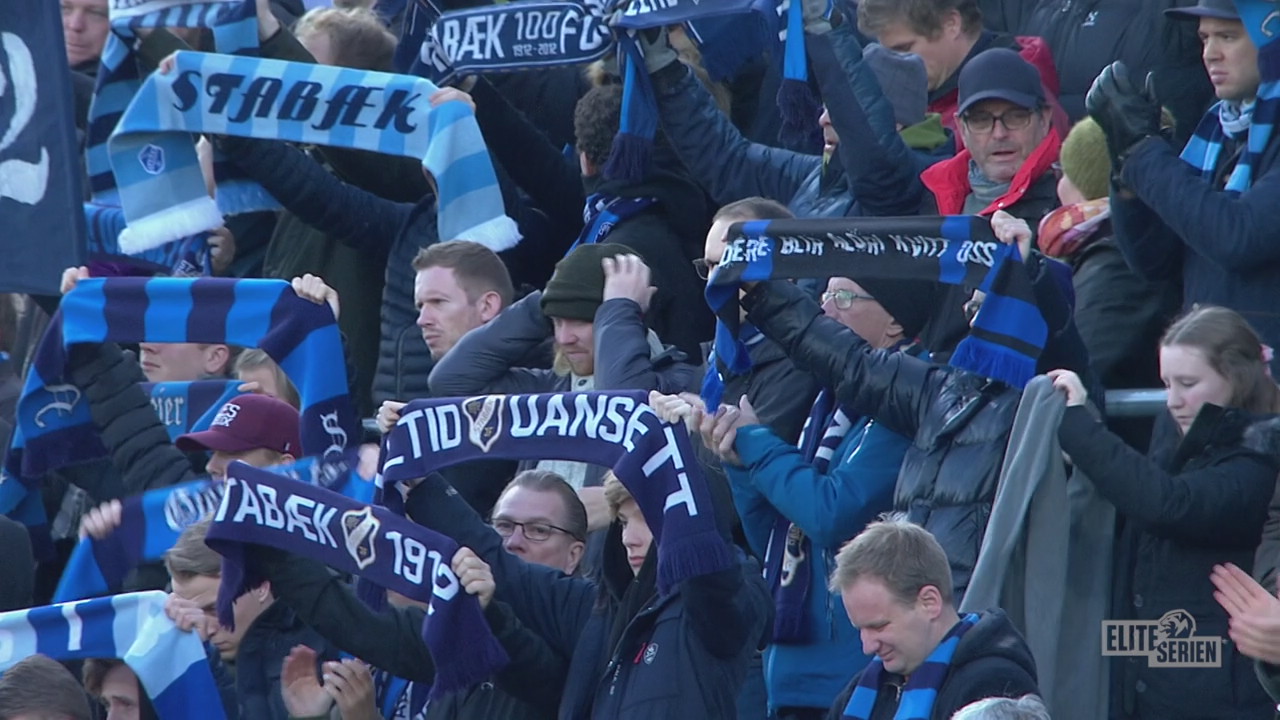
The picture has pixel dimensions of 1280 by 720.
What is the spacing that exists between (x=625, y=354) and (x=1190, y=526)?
6.29ft

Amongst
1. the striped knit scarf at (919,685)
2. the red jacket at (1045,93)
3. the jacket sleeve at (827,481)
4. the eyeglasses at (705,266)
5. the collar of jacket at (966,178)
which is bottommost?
the striped knit scarf at (919,685)

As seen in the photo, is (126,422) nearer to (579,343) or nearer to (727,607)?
(579,343)

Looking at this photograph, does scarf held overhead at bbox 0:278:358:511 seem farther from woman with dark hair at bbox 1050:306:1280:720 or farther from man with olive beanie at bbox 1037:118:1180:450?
woman with dark hair at bbox 1050:306:1280:720

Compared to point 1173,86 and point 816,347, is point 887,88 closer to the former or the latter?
point 1173,86

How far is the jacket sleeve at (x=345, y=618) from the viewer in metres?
6.57

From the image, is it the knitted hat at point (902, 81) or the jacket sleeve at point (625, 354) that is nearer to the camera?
the jacket sleeve at point (625, 354)

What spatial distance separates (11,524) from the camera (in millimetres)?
7590

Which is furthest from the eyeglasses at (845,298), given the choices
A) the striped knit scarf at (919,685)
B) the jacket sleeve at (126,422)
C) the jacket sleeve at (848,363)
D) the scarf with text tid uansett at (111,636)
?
the jacket sleeve at (126,422)

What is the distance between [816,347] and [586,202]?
8.40ft

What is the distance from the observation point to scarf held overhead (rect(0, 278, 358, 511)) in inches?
295

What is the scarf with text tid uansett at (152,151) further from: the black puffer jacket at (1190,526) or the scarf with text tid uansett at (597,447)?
the black puffer jacket at (1190,526)

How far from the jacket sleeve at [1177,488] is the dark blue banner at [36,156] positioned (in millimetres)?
3852

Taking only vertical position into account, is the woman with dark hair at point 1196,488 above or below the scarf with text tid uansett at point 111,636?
above

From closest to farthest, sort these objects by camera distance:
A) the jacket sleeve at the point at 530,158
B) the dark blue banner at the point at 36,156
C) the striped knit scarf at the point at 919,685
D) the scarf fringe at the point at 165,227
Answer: the striped knit scarf at the point at 919,685
the dark blue banner at the point at 36,156
the scarf fringe at the point at 165,227
the jacket sleeve at the point at 530,158
